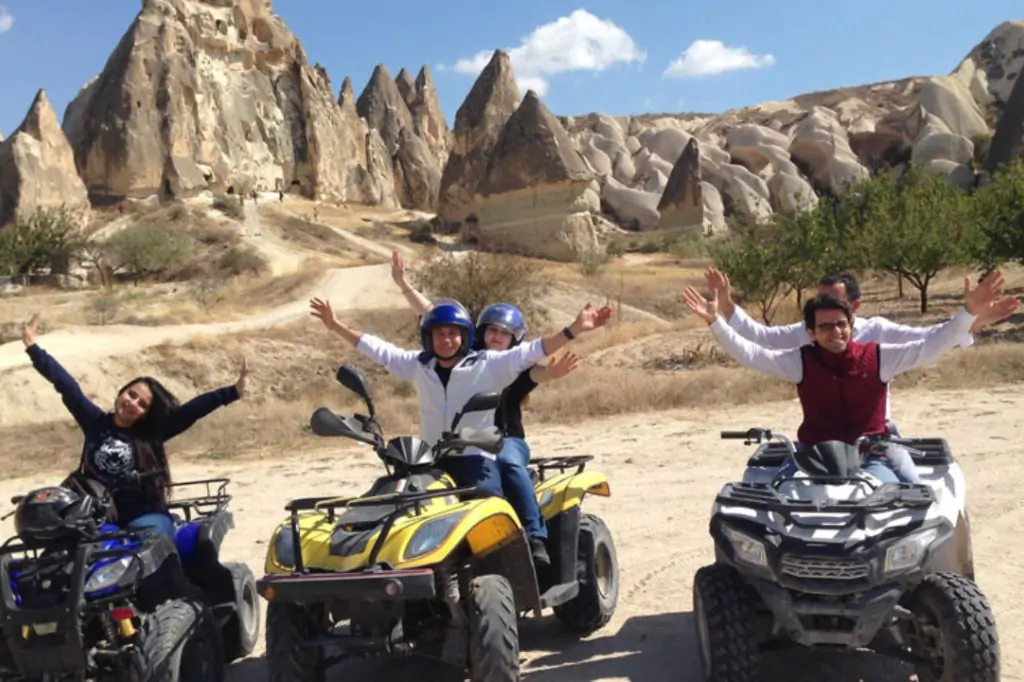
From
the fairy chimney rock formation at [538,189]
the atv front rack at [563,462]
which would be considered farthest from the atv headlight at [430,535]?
the fairy chimney rock formation at [538,189]

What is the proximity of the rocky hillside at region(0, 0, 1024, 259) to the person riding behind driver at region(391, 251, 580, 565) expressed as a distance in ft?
120

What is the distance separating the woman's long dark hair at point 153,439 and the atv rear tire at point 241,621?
595mm

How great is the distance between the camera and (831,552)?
349 centimetres

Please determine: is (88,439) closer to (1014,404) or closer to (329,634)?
(329,634)

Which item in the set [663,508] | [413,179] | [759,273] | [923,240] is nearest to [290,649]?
[663,508]

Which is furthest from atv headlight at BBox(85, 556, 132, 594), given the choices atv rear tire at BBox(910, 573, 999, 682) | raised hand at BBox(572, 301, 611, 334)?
atv rear tire at BBox(910, 573, 999, 682)

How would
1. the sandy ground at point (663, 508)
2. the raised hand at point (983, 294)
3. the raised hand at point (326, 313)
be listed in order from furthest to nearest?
the raised hand at point (326, 313) → the sandy ground at point (663, 508) → the raised hand at point (983, 294)

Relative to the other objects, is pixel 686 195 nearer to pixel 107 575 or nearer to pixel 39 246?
pixel 39 246

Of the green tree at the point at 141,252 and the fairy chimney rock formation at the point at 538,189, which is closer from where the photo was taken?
the green tree at the point at 141,252

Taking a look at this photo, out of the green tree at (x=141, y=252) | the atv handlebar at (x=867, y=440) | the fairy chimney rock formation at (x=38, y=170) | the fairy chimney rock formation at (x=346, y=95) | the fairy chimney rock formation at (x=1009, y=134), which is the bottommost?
the atv handlebar at (x=867, y=440)

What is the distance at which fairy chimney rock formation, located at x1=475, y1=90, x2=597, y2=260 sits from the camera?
4569 cm

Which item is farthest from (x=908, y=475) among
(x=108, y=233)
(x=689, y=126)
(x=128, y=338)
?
(x=689, y=126)

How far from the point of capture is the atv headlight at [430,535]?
3.64m

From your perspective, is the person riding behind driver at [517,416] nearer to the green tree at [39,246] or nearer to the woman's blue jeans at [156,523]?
the woman's blue jeans at [156,523]
